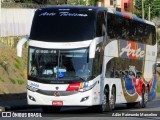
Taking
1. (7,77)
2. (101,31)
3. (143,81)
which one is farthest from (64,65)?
(7,77)

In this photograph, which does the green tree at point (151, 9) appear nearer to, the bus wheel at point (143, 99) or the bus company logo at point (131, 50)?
the bus wheel at point (143, 99)

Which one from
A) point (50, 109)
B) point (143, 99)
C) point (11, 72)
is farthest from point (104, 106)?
point (11, 72)

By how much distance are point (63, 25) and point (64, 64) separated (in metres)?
1.58

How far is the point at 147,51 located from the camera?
1432 inches

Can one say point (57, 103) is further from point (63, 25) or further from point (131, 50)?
point (131, 50)

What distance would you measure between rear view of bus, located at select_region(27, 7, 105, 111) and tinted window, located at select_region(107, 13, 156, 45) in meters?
2.42

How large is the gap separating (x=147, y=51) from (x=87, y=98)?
9.95m

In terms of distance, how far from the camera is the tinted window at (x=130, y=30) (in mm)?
30125

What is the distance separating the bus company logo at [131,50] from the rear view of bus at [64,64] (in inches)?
165

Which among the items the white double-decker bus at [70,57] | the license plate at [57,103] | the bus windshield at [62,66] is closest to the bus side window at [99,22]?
the white double-decker bus at [70,57]

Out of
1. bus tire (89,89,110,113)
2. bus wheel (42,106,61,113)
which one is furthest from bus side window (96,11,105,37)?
bus wheel (42,106,61,113)

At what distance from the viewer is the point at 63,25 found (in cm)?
2764

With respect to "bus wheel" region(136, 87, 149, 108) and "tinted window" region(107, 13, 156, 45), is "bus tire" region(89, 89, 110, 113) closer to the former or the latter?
"tinted window" region(107, 13, 156, 45)

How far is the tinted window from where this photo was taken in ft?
98.8
